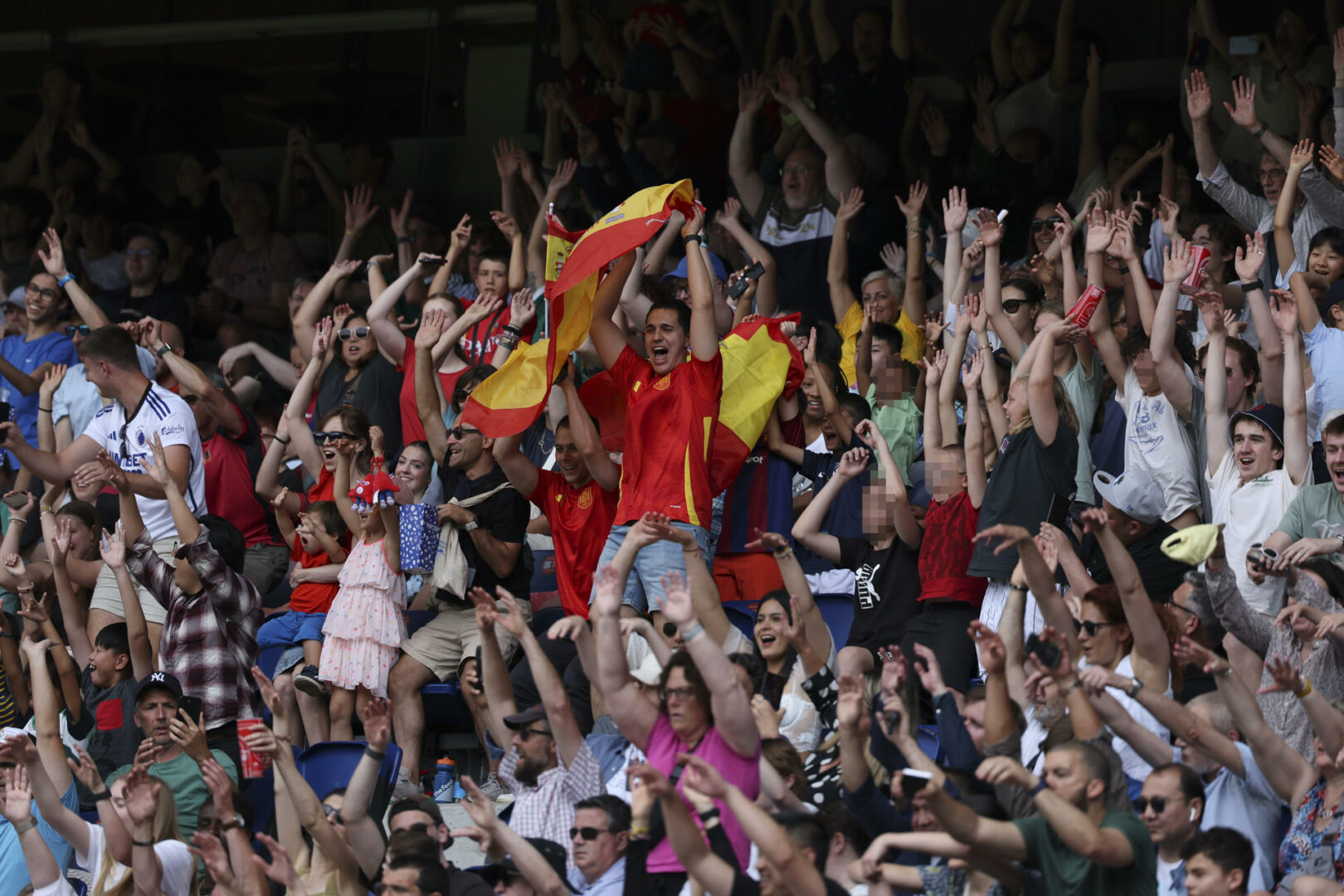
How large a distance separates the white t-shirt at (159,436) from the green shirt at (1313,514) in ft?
15.1

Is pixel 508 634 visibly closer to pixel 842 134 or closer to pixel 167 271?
pixel 842 134

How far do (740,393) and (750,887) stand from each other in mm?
3019

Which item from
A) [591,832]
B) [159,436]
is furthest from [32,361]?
[591,832]

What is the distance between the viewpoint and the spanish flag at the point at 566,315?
720 centimetres

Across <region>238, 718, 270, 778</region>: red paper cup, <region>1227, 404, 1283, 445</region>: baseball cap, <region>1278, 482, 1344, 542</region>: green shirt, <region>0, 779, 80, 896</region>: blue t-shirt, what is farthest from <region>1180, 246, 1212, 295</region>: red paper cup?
<region>0, 779, 80, 896</region>: blue t-shirt

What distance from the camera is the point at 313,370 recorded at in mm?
8812

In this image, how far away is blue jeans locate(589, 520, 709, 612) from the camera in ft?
22.4

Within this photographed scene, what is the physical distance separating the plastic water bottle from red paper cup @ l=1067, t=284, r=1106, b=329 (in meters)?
3.11

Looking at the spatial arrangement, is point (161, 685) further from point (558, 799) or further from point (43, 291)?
point (43, 291)

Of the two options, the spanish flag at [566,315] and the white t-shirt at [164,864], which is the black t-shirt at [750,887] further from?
the spanish flag at [566,315]

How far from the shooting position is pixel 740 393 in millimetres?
7406

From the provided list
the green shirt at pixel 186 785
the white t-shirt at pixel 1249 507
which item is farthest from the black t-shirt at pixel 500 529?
the white t-shirt at pixel 1249 507

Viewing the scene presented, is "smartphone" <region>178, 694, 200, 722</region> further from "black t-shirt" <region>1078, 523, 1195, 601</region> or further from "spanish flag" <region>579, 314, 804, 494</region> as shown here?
"black t-shirt" <region>1078, 523, 1195, 601</region>

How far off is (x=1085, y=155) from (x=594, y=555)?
384 centimetres
